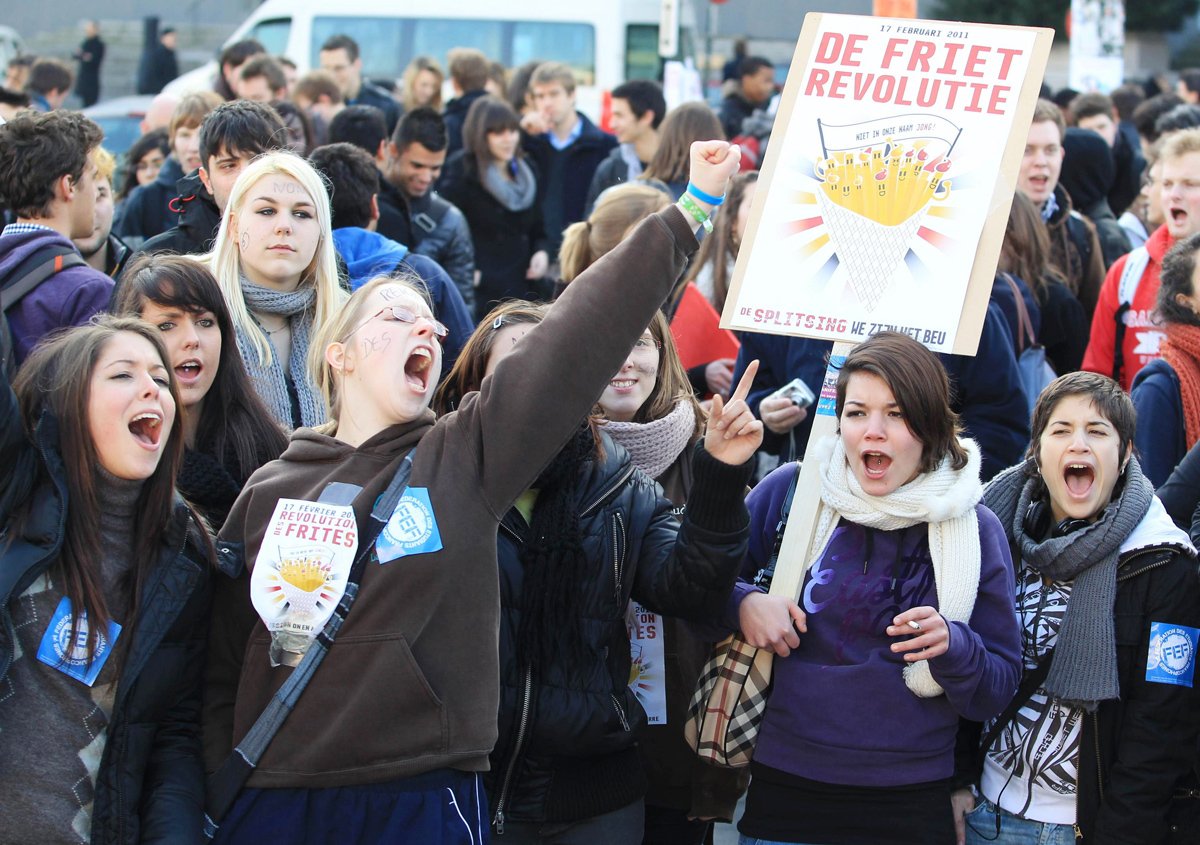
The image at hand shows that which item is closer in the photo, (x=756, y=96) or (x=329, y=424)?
(x=329, y=424)

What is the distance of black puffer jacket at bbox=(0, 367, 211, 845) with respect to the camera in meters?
2.74

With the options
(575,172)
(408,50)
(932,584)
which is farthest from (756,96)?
(932,584)

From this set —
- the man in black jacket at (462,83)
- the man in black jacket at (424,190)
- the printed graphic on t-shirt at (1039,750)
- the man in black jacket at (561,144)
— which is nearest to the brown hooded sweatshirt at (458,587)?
the printed graphic on t-shirt at (1039,750)

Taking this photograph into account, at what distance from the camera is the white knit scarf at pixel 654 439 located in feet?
12.6

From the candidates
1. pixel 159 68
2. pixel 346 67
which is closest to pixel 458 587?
pixel 346 67

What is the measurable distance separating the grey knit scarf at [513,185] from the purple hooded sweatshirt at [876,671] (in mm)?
5419

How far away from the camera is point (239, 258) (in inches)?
162

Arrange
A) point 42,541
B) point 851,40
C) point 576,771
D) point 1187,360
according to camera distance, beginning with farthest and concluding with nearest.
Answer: point 1187,360 → point 851,40 → point 576,771 → point 42,541

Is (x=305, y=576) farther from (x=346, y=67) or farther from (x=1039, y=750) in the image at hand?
(x=346, y=67)

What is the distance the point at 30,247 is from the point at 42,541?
1549mm

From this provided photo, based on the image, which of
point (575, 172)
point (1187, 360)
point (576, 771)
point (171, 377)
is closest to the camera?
point (171, 377)

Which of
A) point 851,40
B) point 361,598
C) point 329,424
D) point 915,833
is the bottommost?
point 915,833

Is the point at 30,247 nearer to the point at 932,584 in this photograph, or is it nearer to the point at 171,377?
the point at 171,377

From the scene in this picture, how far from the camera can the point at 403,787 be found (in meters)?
2.82
